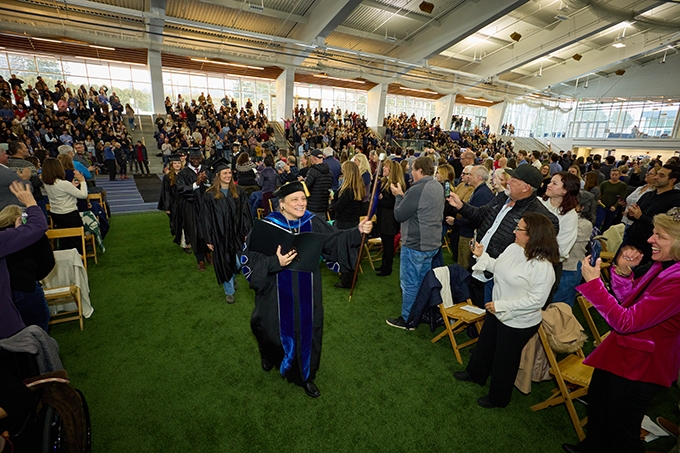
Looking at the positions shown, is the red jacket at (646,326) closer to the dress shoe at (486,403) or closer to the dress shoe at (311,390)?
the dress shoe at (486,403)

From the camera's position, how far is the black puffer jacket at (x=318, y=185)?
15.8 feet

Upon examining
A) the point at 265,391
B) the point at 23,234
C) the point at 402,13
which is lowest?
the point at 265,391

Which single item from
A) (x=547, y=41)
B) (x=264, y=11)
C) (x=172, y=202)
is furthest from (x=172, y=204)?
(x=547, y=41)

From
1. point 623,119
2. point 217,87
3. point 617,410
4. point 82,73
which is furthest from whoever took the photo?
point 623,119

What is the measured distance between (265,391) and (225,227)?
205cm

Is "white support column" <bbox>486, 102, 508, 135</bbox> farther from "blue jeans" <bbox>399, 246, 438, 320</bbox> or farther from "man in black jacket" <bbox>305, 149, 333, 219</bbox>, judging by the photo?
"blue jeans" <bbox>399, 246, 438, 320</bbox>

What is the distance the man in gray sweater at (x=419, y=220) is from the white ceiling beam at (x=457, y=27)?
45.0ft

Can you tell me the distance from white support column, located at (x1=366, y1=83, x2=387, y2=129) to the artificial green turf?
73.9ft

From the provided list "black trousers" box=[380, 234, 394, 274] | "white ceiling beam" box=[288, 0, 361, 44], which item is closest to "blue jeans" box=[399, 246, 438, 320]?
"black trousers" box=[380, 234, 394, 274]

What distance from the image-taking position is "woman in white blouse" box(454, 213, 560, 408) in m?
2.28

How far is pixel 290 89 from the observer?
2052 cm

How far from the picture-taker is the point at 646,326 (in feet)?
5.63

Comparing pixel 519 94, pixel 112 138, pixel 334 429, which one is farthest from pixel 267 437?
pixel 519 94

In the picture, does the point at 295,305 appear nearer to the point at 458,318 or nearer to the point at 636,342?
the point at 458,318
